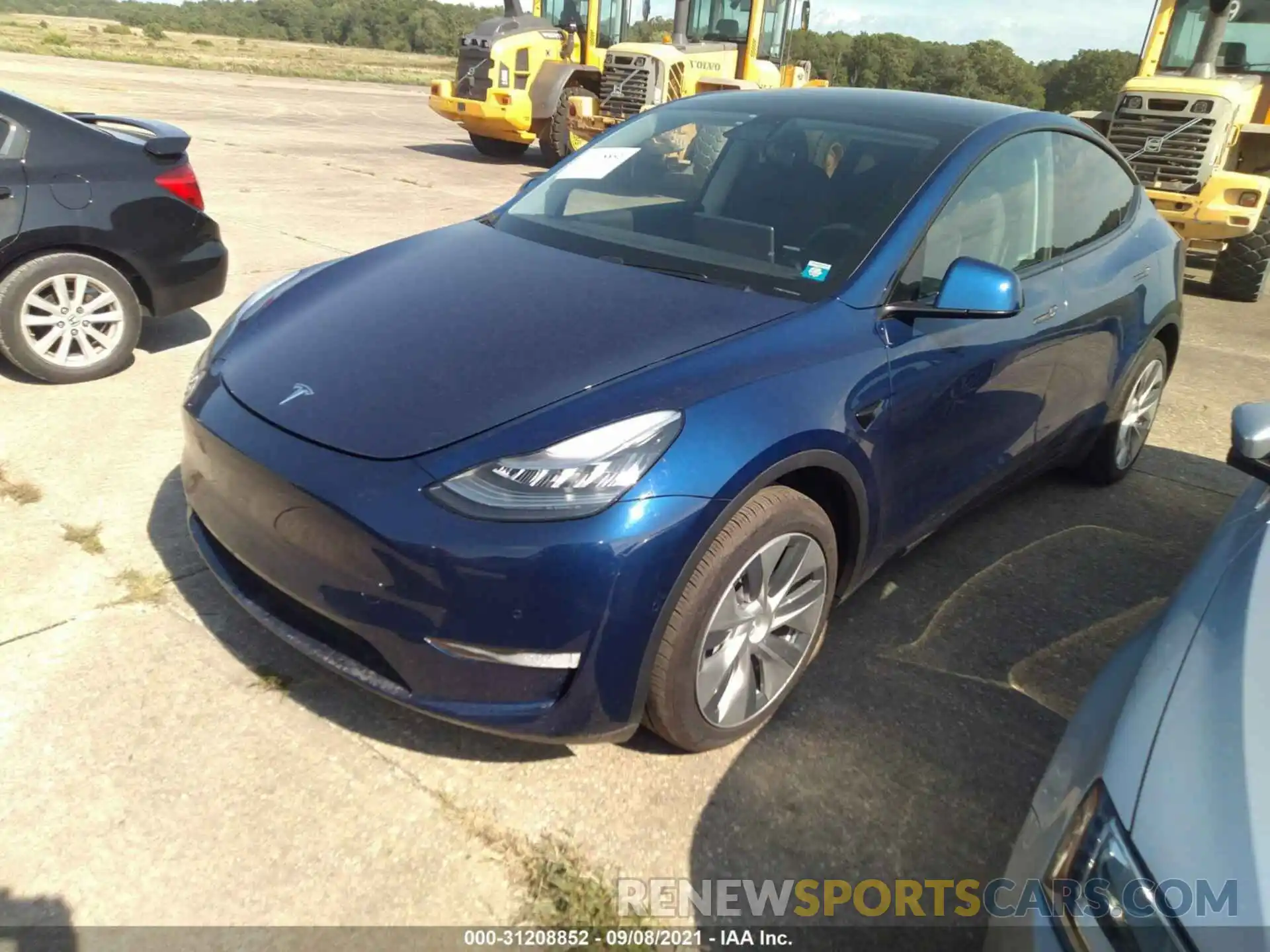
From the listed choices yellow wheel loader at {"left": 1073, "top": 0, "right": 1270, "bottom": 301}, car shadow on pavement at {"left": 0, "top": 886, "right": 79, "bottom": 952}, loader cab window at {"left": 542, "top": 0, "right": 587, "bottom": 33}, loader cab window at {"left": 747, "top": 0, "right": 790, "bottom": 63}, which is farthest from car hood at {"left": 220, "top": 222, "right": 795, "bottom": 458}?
loader cab window at {"left": 542, "top": 0, "right": 587, "bottom": 33}

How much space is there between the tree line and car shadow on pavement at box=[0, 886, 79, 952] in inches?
164

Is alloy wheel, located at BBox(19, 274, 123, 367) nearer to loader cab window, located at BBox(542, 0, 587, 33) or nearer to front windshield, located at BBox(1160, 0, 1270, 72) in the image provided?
front windshield, located at BBox(1160, 0, 1270, 72)

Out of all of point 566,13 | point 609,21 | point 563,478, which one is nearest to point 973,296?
point 563,478

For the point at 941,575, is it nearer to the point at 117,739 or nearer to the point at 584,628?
the point at 584,628

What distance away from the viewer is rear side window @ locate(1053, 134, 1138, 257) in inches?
137

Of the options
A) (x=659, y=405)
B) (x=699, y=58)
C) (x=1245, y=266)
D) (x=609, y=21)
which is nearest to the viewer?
(x=659, y=405)

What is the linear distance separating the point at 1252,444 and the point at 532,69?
43.9ft

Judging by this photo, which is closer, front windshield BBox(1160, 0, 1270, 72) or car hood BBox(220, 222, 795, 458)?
car hood BBox(220, 222, 795, 458)

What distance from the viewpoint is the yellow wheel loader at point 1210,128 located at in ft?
26.5

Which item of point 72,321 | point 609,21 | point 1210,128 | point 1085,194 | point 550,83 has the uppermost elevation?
point 609,21

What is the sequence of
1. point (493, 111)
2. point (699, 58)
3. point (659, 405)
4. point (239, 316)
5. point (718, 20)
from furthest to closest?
1. point (493, 111)
2. point (718, 20)
3. point (699, 58)
4. point (239, 316)
5. point (659, 405)

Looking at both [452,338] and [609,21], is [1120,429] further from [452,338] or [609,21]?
[609,21]

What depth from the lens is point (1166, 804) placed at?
4.48ft

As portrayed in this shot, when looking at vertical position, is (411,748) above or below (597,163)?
below
